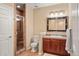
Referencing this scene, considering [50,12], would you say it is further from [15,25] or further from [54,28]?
[15,25]

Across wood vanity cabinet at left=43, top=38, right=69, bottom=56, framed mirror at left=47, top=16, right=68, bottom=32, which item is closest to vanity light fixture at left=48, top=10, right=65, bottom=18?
framed mirror at left=47, top=16, right=68, bottom=32

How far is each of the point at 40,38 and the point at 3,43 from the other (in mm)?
638

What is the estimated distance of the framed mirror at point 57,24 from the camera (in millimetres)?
1798

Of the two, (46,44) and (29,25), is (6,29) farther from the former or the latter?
(46,44)

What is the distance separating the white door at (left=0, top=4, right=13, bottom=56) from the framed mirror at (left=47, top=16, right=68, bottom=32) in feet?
2.19

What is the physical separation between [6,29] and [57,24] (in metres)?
0.90

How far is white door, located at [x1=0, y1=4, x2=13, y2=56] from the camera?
151 centimetres

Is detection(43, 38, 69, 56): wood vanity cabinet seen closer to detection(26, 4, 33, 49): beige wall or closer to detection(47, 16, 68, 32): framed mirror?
detection(47, 16, 68, 32): framed mirror

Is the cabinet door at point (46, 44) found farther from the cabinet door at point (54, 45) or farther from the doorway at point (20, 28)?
the doorway at point (20, 28)

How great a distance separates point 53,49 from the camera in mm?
1977

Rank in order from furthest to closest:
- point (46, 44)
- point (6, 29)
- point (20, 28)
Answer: point (46, 44), point (20, 28), point (6, 29)

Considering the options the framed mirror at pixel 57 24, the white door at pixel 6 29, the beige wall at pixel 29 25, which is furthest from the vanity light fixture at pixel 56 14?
the white door at pixel 6 29

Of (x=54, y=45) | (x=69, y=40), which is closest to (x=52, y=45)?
(x=54, y=45)

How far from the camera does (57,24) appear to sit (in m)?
1.90
